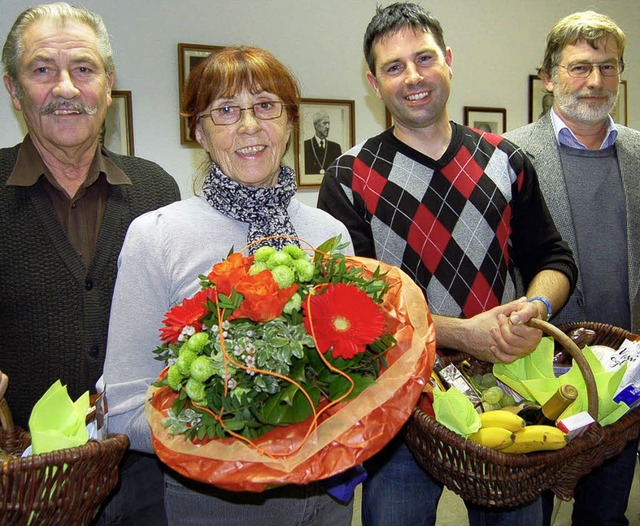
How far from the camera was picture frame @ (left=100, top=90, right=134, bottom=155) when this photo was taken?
2.73 meters

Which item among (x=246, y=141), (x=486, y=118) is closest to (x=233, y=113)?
(x=246, y=141)

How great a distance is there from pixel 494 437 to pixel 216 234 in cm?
68

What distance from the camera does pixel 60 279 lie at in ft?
4.62

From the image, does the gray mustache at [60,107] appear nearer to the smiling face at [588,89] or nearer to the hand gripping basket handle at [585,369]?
the hand gripping basket handle at [585,369]

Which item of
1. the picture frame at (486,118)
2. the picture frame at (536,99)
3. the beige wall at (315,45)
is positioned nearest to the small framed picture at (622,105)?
the beige wall at (315,45)

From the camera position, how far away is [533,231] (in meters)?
1.82

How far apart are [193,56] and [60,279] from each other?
174 centimetres

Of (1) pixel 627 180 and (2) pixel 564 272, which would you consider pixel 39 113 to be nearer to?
(2) pixel 564 272

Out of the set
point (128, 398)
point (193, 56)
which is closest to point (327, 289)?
point (128, 398)

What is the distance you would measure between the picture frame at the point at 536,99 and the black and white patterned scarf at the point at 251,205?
10.1ft

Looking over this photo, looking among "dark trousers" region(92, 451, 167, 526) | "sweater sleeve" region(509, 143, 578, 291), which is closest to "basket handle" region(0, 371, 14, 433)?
"dark trousers" region(92, 451, 167, 526)

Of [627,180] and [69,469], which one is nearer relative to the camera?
[69,469]

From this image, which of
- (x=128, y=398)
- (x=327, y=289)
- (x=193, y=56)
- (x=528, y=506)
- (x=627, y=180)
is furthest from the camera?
(x=193, y=56)

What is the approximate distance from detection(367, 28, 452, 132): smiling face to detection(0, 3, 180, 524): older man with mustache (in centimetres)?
75
